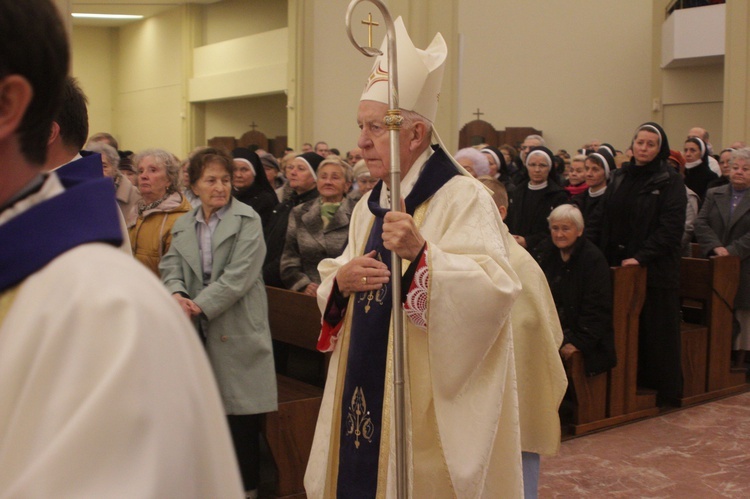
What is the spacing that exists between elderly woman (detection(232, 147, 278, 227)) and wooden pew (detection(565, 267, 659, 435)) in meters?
2.36

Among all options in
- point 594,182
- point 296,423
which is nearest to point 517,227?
point 594,182

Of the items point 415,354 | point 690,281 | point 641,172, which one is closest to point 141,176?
point 415,354

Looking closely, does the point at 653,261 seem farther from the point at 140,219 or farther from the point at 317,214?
the point at 140,219

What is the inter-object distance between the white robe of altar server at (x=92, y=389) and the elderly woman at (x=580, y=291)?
185 inches

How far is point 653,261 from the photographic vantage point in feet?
20.2

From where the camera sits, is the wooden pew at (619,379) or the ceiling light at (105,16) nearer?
the wooden pew at (619,379)

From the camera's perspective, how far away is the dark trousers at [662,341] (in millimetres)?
6125

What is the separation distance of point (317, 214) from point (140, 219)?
107cm

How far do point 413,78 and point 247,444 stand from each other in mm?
2136

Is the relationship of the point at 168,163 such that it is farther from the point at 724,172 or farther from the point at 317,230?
the point at 724,172

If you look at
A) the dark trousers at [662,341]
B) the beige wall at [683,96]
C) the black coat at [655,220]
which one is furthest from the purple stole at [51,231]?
the beige wall at [683,96]

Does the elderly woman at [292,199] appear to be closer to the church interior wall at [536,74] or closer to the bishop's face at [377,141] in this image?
the bishop's face at [377,141]

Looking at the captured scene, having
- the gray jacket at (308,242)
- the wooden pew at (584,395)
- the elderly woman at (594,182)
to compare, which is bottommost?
the wooden pew at (584,395)

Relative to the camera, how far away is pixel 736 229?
23.4 ft
